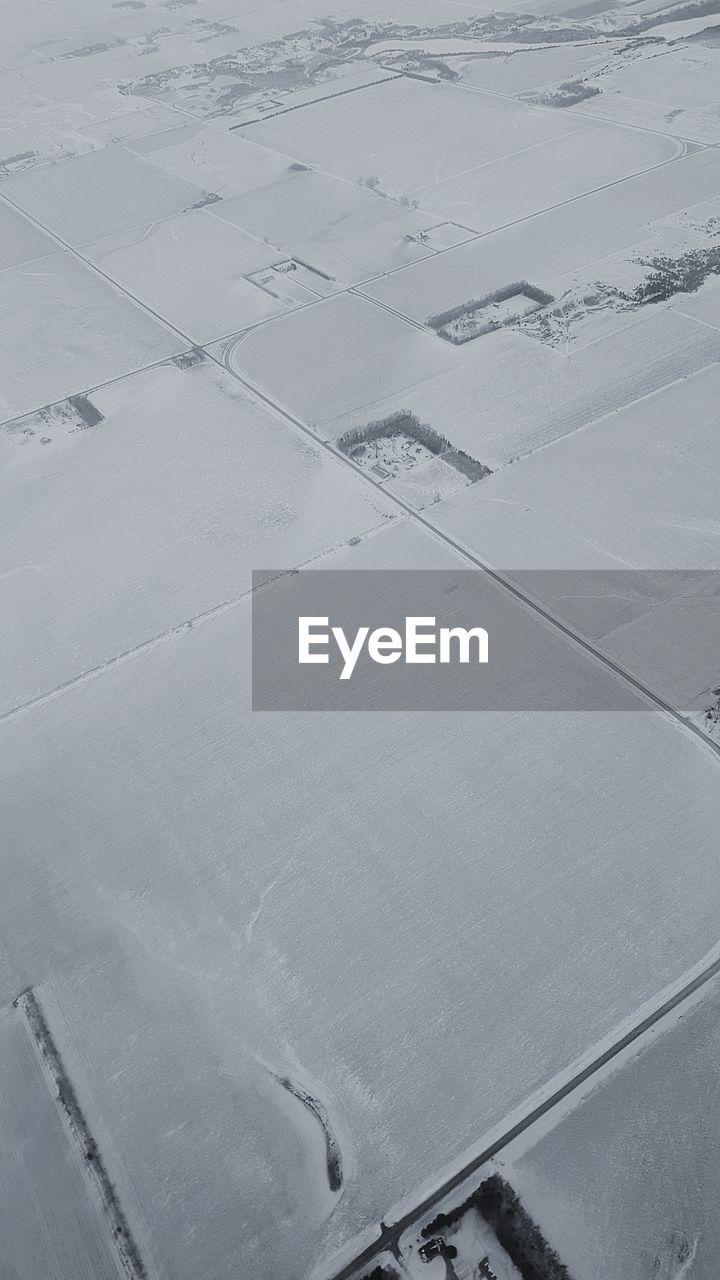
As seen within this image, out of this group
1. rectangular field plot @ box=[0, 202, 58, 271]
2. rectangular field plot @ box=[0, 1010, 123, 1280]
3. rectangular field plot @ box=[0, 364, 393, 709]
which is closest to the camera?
rectangular field plot @ box=[0, 1010, 123, 1280]

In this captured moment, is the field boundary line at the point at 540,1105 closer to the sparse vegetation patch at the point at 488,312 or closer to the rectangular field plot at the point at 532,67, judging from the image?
the sparse vegetation patch at the point at 488,312

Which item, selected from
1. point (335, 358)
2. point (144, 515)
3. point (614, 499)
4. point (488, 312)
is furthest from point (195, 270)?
point (614, 499)

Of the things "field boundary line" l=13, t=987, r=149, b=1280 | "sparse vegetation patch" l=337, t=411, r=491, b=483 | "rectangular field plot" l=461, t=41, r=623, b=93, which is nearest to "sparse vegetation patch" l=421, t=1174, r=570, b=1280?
"field boundary line" l=13, t=987, r=149, b=1280

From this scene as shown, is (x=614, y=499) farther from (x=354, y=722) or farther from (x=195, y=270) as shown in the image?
(x=195, y=270)

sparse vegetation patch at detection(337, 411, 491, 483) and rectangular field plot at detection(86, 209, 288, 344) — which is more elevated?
rectangular field plot at detection(86, 209, 288, 344)

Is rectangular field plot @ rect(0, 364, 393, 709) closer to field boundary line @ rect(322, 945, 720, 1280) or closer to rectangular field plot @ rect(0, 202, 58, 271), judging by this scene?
field boundary line @ rect(322, 945, 720, 1280)

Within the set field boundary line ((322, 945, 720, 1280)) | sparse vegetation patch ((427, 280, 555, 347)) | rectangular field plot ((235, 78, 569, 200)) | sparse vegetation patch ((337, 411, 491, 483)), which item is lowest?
field boundary line ((322, 945, 720, 1280))

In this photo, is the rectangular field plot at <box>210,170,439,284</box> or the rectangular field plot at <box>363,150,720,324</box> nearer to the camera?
the rectangular field plot at <box>363,150,720,324</box>
